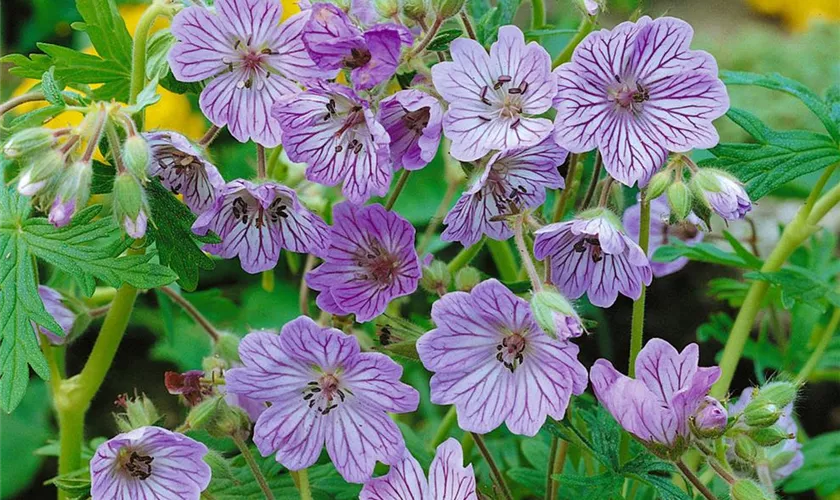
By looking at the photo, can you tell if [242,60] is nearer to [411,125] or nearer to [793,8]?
[411,125]

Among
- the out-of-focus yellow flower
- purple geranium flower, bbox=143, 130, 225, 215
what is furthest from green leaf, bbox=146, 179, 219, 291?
the out-of-focus yellow flower

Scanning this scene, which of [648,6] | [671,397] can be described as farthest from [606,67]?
[648,6]

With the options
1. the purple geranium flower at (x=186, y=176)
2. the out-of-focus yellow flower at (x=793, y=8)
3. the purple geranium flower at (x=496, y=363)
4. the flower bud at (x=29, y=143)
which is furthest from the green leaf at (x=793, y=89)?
the out-of-focus yellow flower at (x=793, y=8)

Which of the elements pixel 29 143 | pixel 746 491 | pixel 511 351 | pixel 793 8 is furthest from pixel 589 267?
pixel 793 8

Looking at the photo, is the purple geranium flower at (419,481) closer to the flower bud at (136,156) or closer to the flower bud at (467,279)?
the flower bud at (467,279)

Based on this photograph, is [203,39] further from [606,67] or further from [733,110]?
[733,110]

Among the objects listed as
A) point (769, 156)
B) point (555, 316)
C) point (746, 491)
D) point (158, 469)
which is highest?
point (769, 156)

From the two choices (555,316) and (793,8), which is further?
(793,8)
